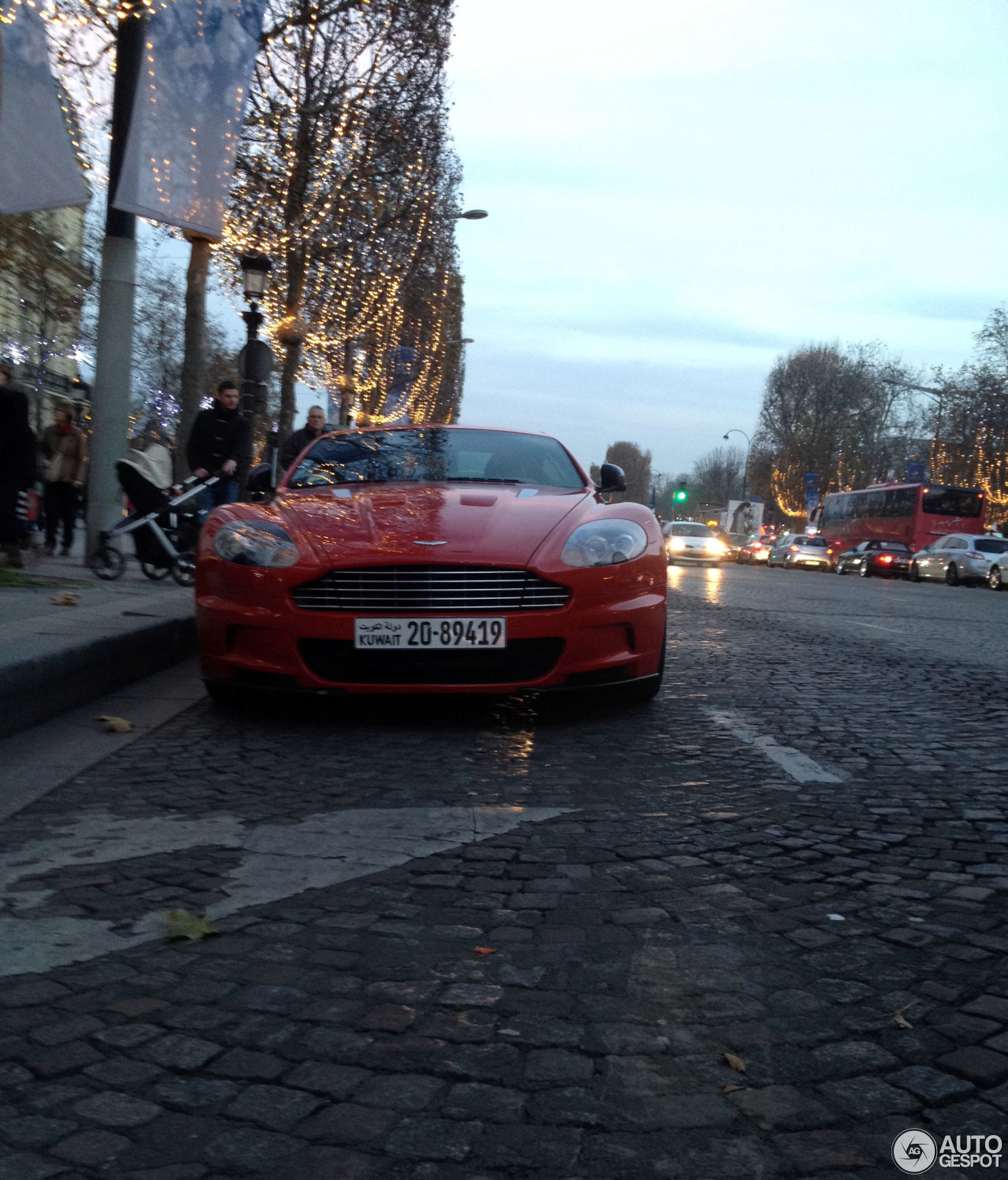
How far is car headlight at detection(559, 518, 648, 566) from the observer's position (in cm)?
523

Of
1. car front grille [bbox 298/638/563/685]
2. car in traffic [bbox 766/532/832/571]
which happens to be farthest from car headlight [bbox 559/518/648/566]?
car in traffic [bbox 766/532/832/571]

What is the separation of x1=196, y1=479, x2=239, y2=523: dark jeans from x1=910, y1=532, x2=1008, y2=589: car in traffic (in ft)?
89.6

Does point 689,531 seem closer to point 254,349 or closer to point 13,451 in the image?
point 254,349

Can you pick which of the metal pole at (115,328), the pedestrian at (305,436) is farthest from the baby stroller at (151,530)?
the pedestrian at (305,436)

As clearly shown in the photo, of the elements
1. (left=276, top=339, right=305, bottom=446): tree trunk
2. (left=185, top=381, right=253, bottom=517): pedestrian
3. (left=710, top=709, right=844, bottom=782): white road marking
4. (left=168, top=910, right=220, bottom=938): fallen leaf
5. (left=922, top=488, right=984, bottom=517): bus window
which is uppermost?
(left=276, top=339, right=305, bottom=446): tree trunk

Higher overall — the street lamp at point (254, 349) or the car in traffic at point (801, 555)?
the street lamp at point (254, 349)

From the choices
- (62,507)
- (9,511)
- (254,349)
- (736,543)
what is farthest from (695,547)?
(736,543)

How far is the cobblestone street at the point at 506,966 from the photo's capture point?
6.19 ft

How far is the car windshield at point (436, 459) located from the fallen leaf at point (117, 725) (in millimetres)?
1803

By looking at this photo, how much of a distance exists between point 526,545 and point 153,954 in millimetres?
2910

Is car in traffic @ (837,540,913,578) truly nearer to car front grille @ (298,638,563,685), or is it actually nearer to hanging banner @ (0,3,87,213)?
hanging banner @ (0,3,87,213)

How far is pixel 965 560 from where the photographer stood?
119ft

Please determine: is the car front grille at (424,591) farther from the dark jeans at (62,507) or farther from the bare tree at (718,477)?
the bare tree at (718,477)

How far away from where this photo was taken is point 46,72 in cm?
657
